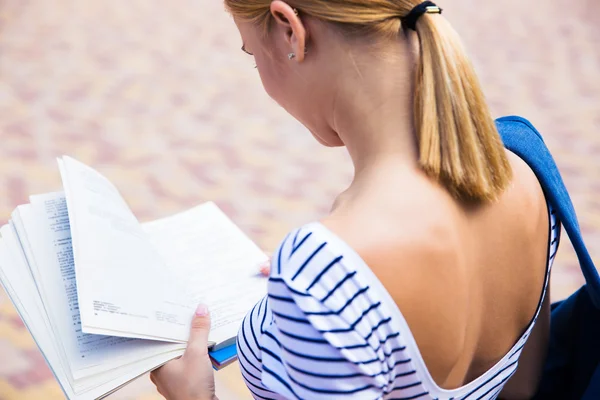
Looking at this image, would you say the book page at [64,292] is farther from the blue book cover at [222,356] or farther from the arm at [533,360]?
the arm at [533,360]

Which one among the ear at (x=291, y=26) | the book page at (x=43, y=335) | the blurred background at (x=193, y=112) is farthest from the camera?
the blurred background at (x=193, y=112)

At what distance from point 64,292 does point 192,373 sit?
0.20m

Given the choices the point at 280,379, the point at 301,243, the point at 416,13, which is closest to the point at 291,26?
the point at 416,13

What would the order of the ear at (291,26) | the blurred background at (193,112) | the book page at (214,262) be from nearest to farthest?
1. the ear at (291,26)
2. the book page at (214,262)
3. the blurred background at (193,112)

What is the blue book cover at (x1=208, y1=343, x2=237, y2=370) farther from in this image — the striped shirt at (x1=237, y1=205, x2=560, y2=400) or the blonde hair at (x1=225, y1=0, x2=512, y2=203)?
the blonde hair at (x1=225, y1=0, x2=512, y2=203)

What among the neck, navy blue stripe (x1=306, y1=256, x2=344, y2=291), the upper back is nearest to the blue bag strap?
the upper back

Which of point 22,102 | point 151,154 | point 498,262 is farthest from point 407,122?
point 22,102

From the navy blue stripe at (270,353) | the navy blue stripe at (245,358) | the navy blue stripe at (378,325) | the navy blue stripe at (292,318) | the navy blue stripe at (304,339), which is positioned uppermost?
the navy blue stripe at (292,318)

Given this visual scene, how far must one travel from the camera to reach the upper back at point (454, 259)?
0.57 m

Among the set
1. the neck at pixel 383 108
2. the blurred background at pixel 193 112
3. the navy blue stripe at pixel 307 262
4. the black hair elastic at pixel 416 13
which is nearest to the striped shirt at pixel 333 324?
the navy blue stripe at pixel 307 262

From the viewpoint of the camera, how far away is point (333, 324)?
55 centimetres

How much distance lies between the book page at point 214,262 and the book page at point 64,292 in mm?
114

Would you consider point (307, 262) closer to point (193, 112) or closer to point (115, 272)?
point (115, 272)

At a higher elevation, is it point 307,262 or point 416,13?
point 416,13
